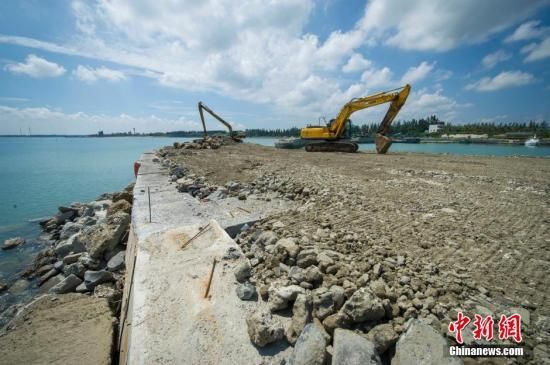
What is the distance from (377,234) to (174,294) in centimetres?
278

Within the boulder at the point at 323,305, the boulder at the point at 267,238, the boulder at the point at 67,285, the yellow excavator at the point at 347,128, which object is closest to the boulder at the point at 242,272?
the boulder at the point at 267,238

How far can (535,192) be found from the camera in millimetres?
5762

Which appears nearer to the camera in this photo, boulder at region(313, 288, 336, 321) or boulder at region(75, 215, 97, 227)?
boulder at region(313, 288, 336, 321)

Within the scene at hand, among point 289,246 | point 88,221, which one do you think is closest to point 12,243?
point 88,221

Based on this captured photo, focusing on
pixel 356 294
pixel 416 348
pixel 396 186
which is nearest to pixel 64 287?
pixel 356 294

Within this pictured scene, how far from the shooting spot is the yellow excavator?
14.6 metres

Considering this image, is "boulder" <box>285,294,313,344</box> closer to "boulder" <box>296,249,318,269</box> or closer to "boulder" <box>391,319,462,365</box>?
"boulder" <box>296,249,318,269</box>

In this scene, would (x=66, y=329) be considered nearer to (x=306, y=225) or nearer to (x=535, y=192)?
(x=306, y=225)

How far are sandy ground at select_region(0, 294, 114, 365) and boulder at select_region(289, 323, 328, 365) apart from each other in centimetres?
220

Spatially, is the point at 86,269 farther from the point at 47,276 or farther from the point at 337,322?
the point at 337,322

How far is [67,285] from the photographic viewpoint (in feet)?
13.3

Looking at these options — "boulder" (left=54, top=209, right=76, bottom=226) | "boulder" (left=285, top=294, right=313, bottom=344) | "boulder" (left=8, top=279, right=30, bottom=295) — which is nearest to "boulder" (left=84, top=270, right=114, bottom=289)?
"boulder" (left=8, top=279, right=30, bottom=295)

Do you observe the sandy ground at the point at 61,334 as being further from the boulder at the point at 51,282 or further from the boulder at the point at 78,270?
the boulder at the point at 51,282

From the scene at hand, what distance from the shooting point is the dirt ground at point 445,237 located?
2.27 metres
